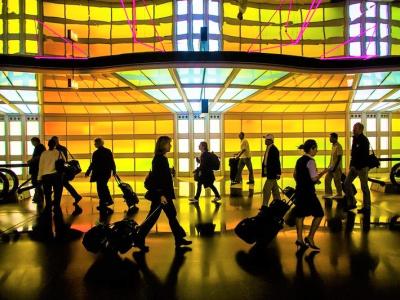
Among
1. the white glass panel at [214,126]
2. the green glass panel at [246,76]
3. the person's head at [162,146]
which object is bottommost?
the person's head at [162,146]

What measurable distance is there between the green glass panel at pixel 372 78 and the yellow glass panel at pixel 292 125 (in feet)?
16.7

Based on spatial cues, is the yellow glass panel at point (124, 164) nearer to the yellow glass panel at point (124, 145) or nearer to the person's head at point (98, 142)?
the yellow glass panel at point (124, 145)

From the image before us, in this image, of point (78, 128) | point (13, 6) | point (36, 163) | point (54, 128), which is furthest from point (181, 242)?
point (13, 6)

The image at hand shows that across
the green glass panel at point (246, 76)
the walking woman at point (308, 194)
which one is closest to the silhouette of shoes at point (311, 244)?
the walking woman at point (308, 194)

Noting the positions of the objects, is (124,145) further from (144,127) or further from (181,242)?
(181,242)

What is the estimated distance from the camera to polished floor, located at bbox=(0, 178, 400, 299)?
14.8ft

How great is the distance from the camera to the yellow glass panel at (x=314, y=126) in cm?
2126

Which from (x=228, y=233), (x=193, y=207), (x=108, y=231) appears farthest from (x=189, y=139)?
(x=108, y=231)

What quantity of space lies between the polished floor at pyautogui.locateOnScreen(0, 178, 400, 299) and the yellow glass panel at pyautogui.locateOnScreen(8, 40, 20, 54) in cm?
1638

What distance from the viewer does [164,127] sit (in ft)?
66.4

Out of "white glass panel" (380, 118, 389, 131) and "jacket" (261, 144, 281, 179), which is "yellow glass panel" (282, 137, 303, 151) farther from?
"jacket" (261, 144, 281, 179)

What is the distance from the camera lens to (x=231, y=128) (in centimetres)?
2041

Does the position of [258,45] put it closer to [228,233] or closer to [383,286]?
[228,233]

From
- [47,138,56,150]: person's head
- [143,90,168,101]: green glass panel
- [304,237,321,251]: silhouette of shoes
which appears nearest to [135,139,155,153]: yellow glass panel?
[143,90,168,101]: green glass panel
